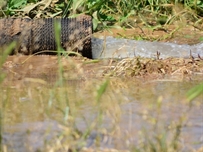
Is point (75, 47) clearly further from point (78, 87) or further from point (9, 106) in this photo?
point (9, 106)

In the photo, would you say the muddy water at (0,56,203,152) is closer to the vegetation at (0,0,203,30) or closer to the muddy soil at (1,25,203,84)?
the muddy soil at (1,25,203,84)

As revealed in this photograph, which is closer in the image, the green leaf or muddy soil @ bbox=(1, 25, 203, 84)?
muddy soil @ bbox=(1, 25, 203, 84)

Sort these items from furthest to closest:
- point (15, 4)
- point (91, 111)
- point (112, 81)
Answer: point (15, 4) < point (112, 81) < point (91, 111)

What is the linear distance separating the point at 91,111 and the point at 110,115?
32.6 inches

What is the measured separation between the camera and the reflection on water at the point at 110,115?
8.54ft

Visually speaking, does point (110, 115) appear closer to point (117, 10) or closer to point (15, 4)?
point (15, 4)

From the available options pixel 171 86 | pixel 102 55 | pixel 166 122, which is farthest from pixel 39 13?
pixel 166 122

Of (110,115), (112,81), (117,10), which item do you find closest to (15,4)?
(117,10)

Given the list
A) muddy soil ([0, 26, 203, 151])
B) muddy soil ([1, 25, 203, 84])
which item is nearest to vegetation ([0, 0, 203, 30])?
muddy soil ([0, 26, 203, 151])

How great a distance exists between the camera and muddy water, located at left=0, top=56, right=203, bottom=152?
2564mm

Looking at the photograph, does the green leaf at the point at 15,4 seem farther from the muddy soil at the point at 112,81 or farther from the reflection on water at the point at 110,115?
the reflection on water at the point at 110,115

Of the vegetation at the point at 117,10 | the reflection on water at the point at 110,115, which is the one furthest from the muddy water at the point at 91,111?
the vegetation at the point at 117,10

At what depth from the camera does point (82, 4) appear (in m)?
6.47

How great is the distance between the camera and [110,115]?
258 centimetres
